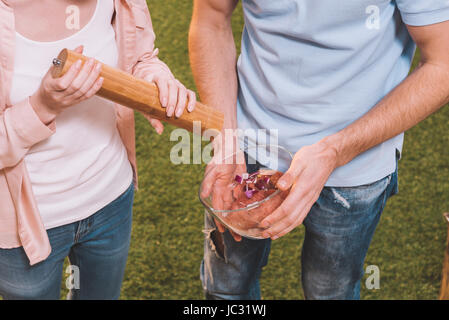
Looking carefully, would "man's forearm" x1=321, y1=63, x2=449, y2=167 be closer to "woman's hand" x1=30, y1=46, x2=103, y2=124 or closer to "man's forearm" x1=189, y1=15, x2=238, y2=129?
"man's forearm" x1=189, y1=15, x2=238, y2=129

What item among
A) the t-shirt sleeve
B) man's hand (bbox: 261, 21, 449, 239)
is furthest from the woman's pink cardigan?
the t-shirt sleeve

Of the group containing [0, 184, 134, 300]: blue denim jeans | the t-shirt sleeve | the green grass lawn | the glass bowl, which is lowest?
the green grass lawn

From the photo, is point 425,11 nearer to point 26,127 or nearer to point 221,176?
point 221,176

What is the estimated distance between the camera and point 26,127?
2.89 feet

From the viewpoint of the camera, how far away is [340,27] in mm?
957

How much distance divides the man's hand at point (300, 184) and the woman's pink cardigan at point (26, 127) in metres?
0.33

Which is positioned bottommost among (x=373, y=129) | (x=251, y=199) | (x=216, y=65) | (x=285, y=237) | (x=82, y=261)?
(x=285, y=237)

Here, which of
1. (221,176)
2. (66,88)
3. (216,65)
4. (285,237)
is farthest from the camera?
(285,237)

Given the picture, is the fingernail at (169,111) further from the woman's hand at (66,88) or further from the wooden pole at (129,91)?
the woman's hand at (66,88)

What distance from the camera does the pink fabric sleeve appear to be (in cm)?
88

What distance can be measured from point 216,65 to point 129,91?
0.40 metres

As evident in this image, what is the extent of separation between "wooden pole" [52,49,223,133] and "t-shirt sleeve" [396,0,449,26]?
39 cm

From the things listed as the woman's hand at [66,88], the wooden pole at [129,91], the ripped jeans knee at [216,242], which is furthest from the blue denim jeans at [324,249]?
the woman's hand at [66,88]

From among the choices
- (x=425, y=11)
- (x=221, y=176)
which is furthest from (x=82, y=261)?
(x=425, y=11)
